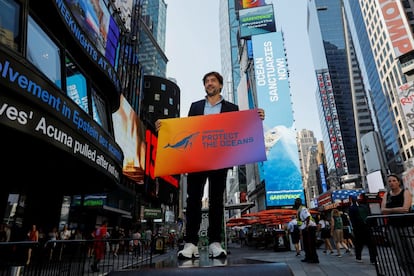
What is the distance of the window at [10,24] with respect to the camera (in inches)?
159

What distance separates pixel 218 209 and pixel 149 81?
4925 cm

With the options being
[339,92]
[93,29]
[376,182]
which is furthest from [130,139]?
[339,92]

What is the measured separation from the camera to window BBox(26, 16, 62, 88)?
4742 mm

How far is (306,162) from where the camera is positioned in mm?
134875

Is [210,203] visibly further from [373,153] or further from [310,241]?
[373,153]

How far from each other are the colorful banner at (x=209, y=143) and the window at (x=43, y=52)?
9.04 feet

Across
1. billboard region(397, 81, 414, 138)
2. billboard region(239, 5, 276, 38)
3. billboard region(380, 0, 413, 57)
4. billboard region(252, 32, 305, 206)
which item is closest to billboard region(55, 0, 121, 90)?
billboard region(397, 81, 414, 138)

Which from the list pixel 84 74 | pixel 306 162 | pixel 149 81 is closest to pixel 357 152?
pixel 306 162

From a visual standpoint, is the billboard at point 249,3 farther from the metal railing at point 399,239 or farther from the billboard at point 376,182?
the metal railing at point 399,239

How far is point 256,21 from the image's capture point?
2516 inches

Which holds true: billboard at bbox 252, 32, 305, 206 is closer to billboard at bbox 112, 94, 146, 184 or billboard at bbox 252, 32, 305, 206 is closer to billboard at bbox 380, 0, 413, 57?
billboard at bbox 380, 0, 413, 57

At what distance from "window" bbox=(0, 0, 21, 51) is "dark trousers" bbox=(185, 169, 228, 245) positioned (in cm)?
347

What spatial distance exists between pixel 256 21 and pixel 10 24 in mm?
67021

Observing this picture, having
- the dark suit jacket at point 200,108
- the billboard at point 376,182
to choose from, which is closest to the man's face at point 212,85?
the dark suit jacket at point 200,108
